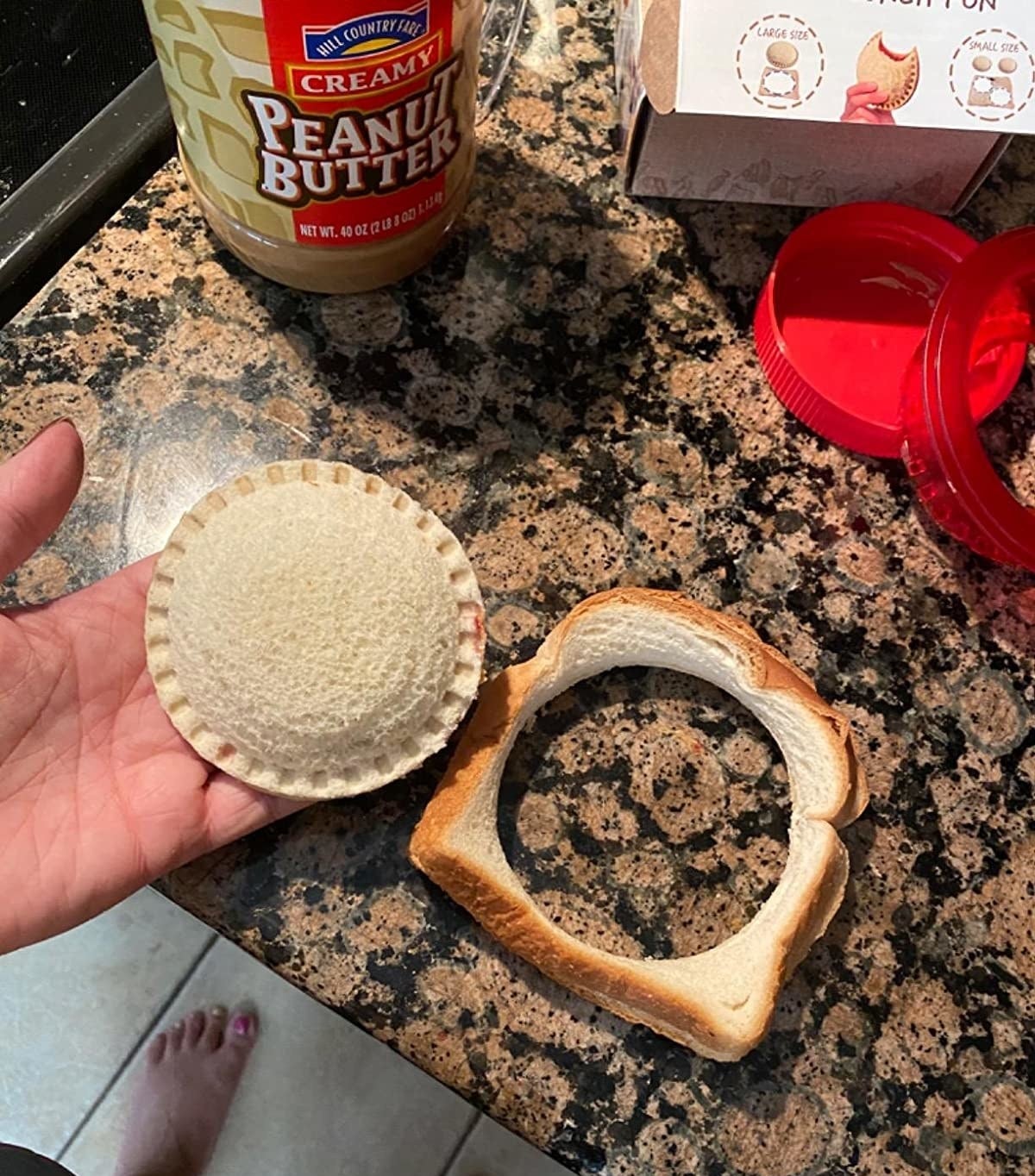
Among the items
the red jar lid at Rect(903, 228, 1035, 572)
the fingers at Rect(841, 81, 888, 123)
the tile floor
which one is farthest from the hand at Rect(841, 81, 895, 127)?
the tile floor

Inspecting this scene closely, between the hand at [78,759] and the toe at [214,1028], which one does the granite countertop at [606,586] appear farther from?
the toe at [214,1028]

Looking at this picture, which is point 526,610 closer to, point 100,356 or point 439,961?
point 439,961

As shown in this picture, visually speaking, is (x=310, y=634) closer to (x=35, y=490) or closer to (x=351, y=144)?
(x=35, y=490)

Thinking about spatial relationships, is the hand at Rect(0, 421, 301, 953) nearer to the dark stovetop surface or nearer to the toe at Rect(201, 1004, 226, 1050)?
the dark stovetop surface

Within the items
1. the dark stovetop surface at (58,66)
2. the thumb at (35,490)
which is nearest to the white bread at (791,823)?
the thumb at (35,490)

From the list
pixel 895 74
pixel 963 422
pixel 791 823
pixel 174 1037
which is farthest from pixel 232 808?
pixel 174 1037

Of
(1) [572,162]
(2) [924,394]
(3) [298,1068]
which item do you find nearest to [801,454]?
(2) [924,394]
